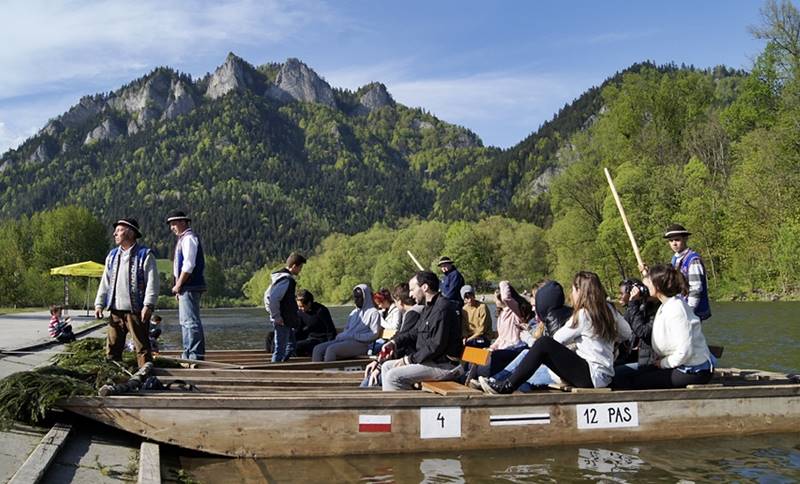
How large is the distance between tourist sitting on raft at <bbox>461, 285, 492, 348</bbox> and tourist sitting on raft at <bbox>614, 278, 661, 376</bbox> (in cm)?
304

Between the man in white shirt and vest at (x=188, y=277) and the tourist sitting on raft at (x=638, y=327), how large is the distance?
5.78m

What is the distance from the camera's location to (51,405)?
22.3 feet

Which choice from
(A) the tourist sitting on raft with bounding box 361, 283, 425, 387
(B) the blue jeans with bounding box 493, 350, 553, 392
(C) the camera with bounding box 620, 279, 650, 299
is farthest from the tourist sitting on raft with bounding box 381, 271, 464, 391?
(C) the camera with bounding box 620, 279, 650, 299

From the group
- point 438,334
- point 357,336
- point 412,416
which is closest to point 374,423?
point 412,416

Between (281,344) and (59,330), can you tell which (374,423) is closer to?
(281,344)

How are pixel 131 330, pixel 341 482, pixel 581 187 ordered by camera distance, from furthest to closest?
pixel 581 187
pixel 131 330
pixel 341 482

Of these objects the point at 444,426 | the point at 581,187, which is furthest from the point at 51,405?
the point at 581,187

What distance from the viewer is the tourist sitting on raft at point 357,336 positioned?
11961 millimetres

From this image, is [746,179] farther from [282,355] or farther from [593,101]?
[593,101]

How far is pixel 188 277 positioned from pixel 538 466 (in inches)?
216

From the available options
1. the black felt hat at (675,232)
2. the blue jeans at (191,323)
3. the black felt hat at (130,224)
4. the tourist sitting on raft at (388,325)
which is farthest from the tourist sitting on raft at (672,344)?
the black felt hat at (130,224)

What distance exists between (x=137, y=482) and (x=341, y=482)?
1882 millimetres

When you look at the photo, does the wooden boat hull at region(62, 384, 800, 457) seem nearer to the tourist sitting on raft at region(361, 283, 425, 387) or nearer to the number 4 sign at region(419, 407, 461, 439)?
the number 4 sign at region(419, 407, 461, 439)

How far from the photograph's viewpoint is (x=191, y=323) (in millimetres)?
10430
